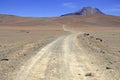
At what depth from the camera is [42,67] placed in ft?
45.5

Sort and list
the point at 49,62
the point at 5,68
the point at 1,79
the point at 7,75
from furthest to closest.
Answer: the point at 49,62, the point at 5,68, the point at 7,75, the point at 1,79

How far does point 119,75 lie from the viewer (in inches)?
477

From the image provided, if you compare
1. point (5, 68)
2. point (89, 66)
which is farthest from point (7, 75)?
point (89, 66)

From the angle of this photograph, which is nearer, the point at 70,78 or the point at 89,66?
the point at 70,78

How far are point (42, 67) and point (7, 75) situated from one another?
7.64ft

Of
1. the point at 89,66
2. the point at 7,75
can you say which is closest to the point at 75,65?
the point at 89,66

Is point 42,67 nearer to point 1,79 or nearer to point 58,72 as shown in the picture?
point 58,72

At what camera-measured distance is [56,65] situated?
14.6m

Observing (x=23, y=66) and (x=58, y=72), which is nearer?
(x=58, y=72)

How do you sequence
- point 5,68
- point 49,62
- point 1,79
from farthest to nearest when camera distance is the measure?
point 49,62
point 5,68
point 1,79

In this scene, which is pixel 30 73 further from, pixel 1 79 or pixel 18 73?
pixel 1 79

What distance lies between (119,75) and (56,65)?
3619 mm

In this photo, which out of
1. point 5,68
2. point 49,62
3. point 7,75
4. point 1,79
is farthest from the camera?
point 49,62

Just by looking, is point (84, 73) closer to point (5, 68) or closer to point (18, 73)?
point (18, 73)
